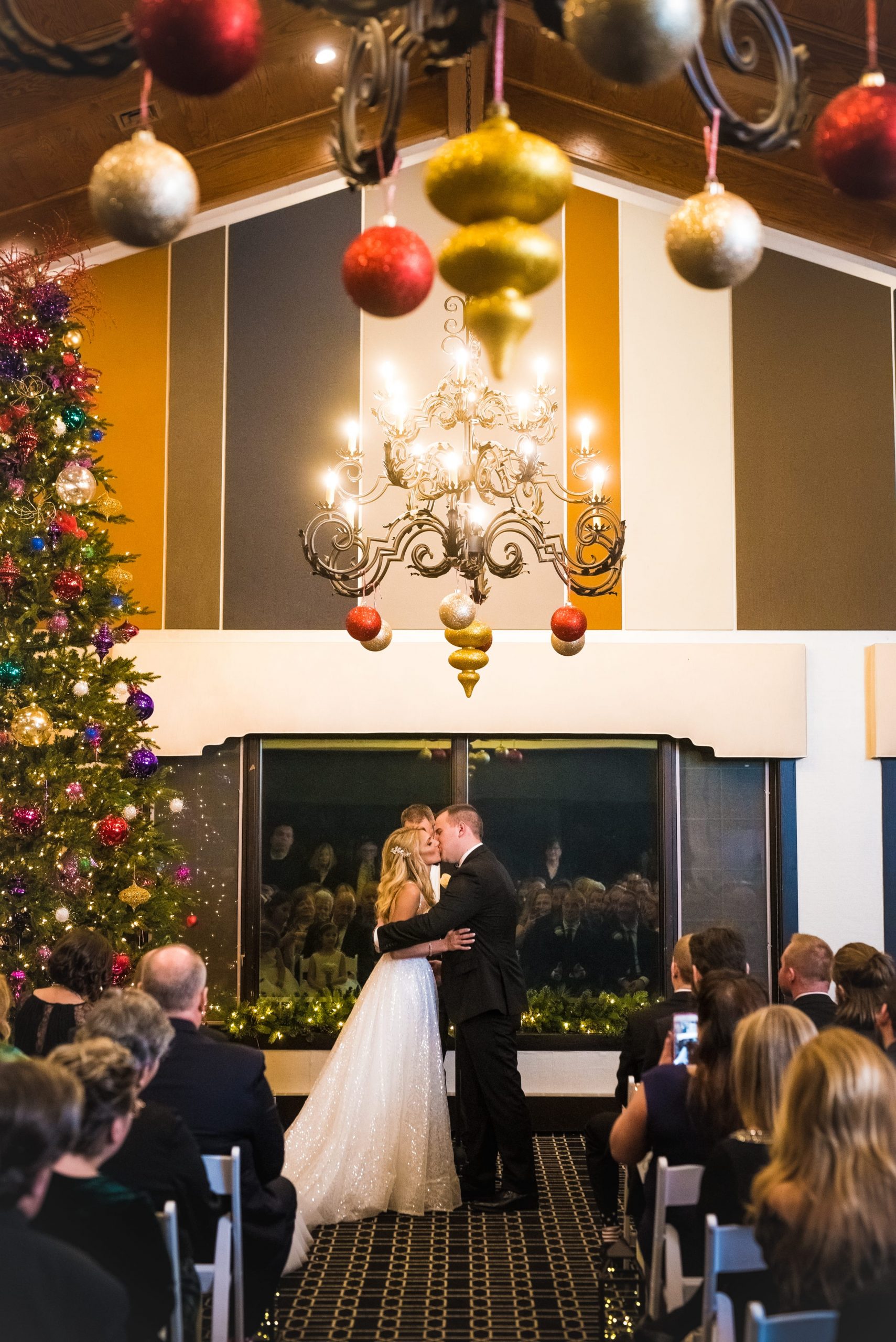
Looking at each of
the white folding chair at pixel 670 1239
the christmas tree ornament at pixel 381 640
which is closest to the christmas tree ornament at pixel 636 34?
the white folding chair at pixel 670 1239

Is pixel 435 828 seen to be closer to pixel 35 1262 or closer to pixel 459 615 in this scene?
pixel 459 615

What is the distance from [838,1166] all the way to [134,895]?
166 inches

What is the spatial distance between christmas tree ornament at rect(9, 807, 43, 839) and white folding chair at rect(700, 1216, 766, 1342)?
12.5 ft

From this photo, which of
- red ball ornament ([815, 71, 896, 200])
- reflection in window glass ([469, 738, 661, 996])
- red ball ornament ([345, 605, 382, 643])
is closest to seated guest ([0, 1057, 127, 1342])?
red ball ornament ([815, 71, 896, 200])

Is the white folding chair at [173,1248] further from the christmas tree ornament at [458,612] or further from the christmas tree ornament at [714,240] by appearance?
the christmas tree ornament at [458,612]

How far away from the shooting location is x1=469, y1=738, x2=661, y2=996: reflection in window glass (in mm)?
7695

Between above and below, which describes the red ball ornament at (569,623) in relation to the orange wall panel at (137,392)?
below

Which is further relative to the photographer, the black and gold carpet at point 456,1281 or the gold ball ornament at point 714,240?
the black and gold carpet at point 456,1281

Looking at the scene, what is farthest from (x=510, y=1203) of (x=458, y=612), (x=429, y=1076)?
(x=458, y=612)

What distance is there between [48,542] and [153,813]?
7.13ft

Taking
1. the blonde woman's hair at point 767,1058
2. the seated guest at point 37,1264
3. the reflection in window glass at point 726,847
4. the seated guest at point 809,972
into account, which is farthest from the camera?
the reflection in window glass at point 726,847

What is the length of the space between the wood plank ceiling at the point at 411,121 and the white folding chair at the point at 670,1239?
466 centimetres

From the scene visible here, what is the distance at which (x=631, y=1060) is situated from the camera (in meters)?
4.92

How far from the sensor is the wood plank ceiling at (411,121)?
229 inches
